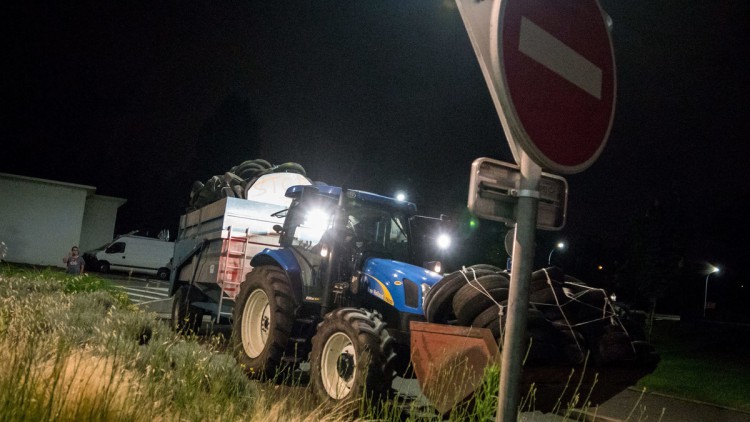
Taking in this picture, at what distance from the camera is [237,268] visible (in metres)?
10.2

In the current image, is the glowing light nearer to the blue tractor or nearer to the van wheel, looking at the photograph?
the blue tractor

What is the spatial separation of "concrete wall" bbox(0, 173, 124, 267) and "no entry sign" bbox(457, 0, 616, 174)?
35719mm

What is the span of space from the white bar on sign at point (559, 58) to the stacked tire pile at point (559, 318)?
98.6 inches

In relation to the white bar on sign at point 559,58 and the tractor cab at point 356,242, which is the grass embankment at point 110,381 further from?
the white bar on sign at point 559,58

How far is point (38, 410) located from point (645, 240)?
31.9 meters

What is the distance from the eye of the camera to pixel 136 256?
1375 inches

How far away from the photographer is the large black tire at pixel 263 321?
299 inches

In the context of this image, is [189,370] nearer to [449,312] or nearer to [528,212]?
[449,312]

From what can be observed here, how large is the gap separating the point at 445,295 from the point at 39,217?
33481 mm

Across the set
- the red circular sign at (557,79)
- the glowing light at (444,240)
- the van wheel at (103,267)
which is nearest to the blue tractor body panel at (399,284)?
the glowing light at (444,240)

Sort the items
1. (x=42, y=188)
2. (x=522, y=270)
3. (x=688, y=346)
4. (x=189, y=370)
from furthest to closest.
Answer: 1. (x=42, y=188)
2. (x=688, y=346)
3. (x=189, y=370)
4. (x=522, y=270)

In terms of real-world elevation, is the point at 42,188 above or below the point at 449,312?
above

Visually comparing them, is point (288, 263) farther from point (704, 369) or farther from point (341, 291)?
point (704, 369)

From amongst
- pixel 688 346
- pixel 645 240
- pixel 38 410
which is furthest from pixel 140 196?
pixel 38 410
